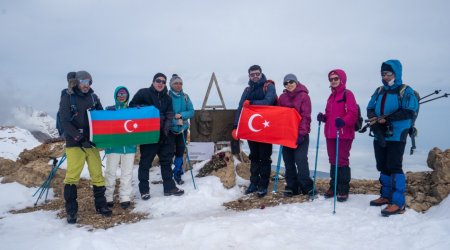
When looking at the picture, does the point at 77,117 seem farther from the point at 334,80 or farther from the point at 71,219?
the point at 334,80

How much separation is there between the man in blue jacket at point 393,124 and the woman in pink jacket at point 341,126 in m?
0.54

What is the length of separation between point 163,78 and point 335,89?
3.95m

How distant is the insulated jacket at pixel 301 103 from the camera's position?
7.93 metres

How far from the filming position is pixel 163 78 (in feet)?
27.2

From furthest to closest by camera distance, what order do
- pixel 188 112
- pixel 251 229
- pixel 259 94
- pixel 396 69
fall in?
pixel 188 112 < pixel 259 94 < pixel 396 69 < pixel 251 229

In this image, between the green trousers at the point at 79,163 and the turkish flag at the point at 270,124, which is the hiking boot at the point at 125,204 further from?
the turkish flag at the point at 270,124

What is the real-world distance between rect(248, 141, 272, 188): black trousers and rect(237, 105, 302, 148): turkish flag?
28 centimetres

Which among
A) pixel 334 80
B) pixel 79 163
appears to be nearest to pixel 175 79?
pixel 79 163

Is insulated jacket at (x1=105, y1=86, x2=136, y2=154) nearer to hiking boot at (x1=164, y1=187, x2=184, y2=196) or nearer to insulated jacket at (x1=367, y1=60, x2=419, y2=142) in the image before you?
hiking boot at (x1=164, y1=187, x2=184, y2=196)

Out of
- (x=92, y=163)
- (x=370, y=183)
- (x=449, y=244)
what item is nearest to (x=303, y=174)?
(x=370, y=183)

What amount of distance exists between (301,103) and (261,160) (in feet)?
5.69

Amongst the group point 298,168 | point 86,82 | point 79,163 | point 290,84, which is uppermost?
point 86,82

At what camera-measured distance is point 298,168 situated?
8117mm

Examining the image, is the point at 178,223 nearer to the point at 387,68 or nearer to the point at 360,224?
the point at 360,224
